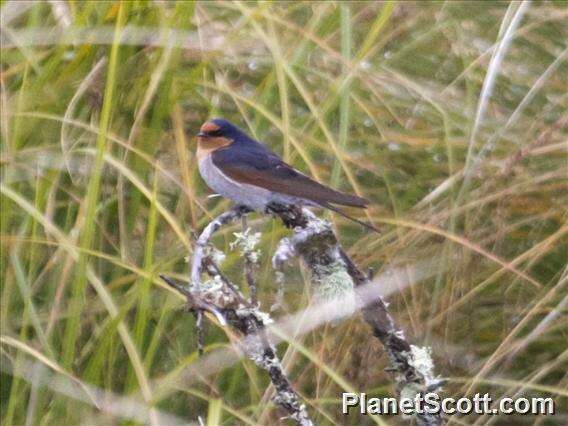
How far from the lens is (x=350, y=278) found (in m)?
1.43

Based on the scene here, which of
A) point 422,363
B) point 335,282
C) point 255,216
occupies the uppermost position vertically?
point 335,282

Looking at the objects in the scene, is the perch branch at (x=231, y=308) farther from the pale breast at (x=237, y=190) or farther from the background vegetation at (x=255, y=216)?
the background vegetation at (x=255, y=216)

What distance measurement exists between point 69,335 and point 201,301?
22.1 inches

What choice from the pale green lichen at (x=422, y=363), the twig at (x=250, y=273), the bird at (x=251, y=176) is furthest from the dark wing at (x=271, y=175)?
the pale green lichen at (x=422, y=363)

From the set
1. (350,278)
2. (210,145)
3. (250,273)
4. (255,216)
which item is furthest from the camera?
(255,216)

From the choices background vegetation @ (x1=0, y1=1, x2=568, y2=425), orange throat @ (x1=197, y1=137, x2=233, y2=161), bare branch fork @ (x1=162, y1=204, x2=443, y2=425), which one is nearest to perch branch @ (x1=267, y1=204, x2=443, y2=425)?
bare branch fork @ (x1=162, y1=204, x2=443, y2=425)

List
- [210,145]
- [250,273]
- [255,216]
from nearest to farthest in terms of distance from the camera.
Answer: [250,273] < [210,145] < [255,216]

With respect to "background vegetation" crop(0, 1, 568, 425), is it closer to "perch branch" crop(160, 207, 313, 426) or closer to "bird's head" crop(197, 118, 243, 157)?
"bird's head" crop(197, 118, 243, 157)

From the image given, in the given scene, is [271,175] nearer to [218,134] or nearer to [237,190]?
[237,190]

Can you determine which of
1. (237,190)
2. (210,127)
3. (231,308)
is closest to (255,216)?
(210,127)

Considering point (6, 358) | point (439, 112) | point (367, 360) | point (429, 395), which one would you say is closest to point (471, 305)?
point (367, 360)

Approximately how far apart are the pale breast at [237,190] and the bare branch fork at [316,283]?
0.05 feet

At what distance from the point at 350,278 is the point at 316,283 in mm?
56

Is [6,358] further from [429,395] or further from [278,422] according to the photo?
[429,395]
